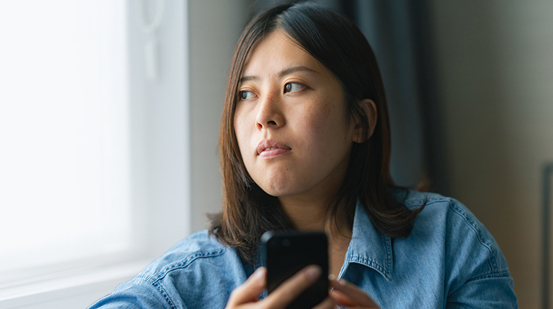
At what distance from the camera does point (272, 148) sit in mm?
738

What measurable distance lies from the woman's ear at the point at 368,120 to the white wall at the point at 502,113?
1.85 feet

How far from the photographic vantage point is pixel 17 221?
0.91 meters

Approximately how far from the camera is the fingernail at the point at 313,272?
1.56 ft

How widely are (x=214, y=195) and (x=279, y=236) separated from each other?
2.41 ft

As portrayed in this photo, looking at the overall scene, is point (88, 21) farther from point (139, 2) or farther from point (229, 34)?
point (229, 34)

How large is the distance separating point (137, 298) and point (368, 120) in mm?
588

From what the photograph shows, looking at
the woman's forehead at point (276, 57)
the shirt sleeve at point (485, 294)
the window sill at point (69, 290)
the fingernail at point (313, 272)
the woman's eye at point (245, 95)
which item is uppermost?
the woman's forehead at point (276, 57)

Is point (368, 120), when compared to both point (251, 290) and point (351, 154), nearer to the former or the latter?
point (351, 154)

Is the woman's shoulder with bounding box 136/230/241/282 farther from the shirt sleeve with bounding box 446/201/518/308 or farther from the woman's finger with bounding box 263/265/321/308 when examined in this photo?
the shirt sleeve with bounding box 446/201/518/308

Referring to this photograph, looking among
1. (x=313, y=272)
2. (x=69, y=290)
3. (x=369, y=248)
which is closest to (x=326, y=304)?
(x=313, y=272)

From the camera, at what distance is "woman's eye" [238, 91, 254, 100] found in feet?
2.68

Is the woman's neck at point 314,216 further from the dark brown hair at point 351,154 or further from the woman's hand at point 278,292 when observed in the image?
the woman's hand at point 278,292

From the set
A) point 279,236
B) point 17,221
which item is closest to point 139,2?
point 17,221

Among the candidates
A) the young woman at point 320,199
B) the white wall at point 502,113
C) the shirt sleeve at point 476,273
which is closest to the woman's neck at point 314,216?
the young woman at point 320,199
